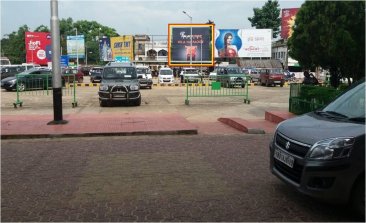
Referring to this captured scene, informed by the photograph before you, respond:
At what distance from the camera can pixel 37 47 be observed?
65.0m

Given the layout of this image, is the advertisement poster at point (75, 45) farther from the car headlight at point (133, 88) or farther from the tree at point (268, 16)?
the car headlight at point (133, 88)

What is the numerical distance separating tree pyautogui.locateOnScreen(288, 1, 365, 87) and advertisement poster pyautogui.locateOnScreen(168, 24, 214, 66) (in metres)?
30.9

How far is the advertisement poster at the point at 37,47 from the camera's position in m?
64.4

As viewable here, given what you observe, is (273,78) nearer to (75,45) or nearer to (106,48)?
(75,45)

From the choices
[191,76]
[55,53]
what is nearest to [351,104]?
[55,53]

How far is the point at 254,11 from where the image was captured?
81.2 metres

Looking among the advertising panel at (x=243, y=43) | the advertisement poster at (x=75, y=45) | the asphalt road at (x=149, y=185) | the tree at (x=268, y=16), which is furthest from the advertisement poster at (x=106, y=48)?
the asphalt road at (x=149, y=185)

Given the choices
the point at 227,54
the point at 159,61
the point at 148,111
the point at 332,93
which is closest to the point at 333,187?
the point at 332,93

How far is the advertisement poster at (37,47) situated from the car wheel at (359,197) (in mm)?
63940

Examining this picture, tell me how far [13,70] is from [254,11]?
176 ft

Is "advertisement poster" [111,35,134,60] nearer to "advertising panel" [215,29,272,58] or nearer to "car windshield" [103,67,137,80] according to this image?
"advertising panel" [215,29,272,58]

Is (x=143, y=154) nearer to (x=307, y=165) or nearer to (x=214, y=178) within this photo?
(x=214, y=178)

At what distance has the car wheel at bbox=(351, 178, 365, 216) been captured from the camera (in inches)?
178

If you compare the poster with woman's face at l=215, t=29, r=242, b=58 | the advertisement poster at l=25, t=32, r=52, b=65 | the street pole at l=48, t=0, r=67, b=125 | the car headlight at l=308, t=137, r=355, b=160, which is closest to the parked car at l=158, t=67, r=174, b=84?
the poster with woman's face at l=215, t=29, r=242, b=58
